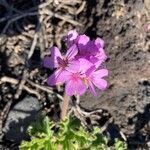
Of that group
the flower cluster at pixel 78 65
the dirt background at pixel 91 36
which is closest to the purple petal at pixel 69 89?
the flower cluster at pixel 78 65

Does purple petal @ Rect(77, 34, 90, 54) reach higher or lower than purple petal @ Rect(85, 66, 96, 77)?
higher

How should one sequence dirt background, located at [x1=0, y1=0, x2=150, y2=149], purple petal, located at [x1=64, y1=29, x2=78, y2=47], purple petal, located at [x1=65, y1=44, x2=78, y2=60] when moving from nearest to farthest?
purple petal, located at [x1=65, y1=44, x2=78, y2=60] → purple petal, located at [x1=64, y1=29, x2=78, y2=47] → dirt background, located at [x1=0, y1=0, x2=150, y2=149]

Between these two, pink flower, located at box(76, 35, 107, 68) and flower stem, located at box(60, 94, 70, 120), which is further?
flower stem, located at box(60, 94, 70, 120)

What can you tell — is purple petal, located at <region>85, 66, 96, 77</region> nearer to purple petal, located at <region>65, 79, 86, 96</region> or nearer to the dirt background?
purple petal, located at <region>65, 79, 86, 96</region>

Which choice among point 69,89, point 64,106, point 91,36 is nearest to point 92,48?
point 69,89

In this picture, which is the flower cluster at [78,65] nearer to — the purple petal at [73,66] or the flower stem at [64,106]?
the purple petal at [73,66]

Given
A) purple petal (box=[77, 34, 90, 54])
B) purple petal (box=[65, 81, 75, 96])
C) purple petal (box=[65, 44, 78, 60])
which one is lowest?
purple petal (box=[65, 81, 75, 96])

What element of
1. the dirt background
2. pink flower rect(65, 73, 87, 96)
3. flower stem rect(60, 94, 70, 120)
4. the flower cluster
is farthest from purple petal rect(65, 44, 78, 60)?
the dirt background
